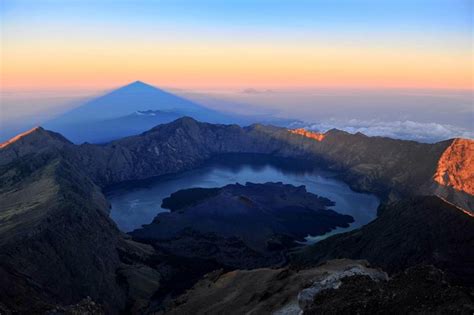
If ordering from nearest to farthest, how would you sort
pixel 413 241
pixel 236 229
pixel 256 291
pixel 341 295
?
pixel 341 295
pixel 256 291
pixel 413 241
pixel 236 229

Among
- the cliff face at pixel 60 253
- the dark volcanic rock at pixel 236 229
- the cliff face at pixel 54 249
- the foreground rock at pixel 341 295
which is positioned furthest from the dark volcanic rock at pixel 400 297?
the dark volcanic rock at pixel 236 229

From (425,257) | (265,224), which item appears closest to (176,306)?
(425,257)

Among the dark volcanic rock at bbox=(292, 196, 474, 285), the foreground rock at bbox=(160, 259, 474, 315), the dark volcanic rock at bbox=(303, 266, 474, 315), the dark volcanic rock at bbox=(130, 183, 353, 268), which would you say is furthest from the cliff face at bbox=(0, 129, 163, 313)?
the dark volcanic rock at bbox=(292, 196, 474, 285)

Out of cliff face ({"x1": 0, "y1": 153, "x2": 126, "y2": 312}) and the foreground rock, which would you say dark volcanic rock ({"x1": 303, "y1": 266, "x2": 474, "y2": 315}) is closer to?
the foreground rock

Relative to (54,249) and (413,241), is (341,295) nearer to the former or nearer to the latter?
(413,241)

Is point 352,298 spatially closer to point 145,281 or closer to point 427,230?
point 427,230

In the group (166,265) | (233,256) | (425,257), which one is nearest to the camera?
(425,257)

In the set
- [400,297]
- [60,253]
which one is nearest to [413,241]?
[400,297]
